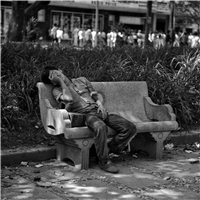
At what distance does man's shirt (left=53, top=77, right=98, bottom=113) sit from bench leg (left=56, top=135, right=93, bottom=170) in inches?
18.8

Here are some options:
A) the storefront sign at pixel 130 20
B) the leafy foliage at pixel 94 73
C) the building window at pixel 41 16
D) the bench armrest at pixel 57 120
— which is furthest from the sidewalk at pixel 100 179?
the storefront sign at pixel 130 20

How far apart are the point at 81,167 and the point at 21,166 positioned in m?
0.76

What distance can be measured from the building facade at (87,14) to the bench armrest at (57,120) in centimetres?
3268

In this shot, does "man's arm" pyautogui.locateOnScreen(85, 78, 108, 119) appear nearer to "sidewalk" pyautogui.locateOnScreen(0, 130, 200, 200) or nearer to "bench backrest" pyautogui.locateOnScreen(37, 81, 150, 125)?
"bench backrest" pyautogui.locateOnScreen(37, 81, 150, 125)

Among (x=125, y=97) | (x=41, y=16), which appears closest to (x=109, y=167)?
(x=125, y=97)

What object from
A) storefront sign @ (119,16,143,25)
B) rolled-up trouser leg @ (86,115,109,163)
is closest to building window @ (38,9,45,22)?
storefront sign @ (119,16,143,25)

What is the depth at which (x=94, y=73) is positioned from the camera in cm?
821

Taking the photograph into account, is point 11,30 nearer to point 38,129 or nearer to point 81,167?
point 38,129

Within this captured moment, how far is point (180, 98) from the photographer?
806cm

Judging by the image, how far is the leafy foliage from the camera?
7.03 meters

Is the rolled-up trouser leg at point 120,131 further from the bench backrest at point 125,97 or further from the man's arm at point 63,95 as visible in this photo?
the bench backrest at point 125,97

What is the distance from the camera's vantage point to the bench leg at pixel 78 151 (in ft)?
18.9

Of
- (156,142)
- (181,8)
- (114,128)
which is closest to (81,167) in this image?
(114,128)

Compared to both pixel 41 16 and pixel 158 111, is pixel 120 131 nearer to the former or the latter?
pixel 158 111
